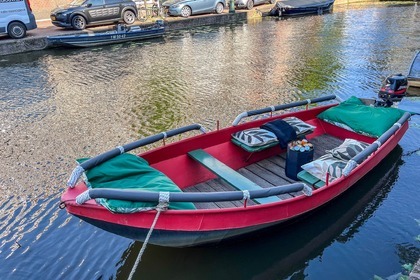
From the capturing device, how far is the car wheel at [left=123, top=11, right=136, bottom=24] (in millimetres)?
20130

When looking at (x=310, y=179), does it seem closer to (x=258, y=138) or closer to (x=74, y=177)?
(x=258, y=138)

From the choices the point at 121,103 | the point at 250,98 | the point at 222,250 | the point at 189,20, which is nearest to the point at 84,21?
the point at 189,20

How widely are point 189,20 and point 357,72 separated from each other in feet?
39.2

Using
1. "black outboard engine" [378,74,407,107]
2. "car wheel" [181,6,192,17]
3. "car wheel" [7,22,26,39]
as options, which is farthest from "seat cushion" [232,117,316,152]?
"car wheel" [181,6,192,17]

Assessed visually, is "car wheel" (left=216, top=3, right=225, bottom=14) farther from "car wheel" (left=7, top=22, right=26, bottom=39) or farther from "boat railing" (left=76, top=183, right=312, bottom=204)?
"boat railing" (left=76, top=183, right=312, bottom=204)

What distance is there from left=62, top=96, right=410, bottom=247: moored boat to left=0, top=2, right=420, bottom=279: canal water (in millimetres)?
552

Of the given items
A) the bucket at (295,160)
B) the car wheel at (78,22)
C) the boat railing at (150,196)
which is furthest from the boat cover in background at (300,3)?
the boat railing at (150,196)

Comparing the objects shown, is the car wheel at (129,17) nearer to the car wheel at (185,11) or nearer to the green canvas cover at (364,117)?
the car wheel at (185,11)

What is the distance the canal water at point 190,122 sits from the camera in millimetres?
5012

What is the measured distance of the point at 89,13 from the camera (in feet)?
61.5

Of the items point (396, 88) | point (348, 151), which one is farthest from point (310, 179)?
point (396, 88)

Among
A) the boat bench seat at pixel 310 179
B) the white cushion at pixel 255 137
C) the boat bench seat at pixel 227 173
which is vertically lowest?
the boat bench seat at pixel 310 179

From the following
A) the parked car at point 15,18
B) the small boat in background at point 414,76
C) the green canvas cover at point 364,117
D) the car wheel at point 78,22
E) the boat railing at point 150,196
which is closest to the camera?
the boat railing at point 150,196

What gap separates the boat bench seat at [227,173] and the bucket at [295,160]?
0.95 metres
